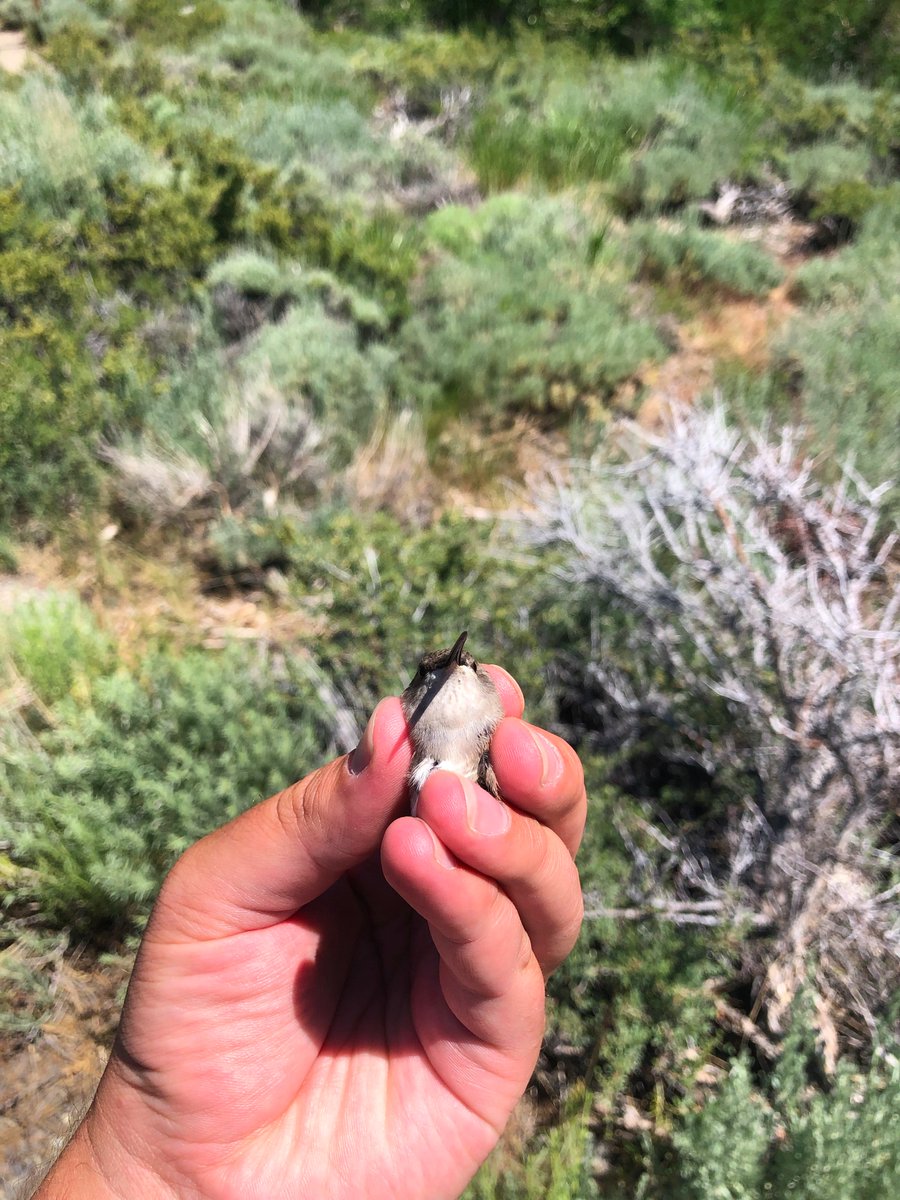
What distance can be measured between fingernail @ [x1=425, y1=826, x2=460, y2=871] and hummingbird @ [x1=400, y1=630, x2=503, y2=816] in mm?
123

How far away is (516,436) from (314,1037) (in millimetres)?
3844

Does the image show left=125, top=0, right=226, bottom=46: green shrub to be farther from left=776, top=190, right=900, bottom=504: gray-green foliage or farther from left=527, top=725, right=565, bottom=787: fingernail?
left=527, top=725, right=565, bottom=787: fingernail

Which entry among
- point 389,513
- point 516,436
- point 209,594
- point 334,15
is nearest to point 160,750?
point 209,594

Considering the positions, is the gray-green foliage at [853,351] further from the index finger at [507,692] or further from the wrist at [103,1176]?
the wrist at [103,1176]

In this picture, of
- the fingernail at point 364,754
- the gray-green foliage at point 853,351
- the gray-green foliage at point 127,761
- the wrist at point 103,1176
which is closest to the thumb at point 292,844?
the fingernail at point 364,754

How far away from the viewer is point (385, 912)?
6.68ft

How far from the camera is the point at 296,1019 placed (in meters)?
1.78

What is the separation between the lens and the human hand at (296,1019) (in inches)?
62.5

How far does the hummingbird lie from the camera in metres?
1.66

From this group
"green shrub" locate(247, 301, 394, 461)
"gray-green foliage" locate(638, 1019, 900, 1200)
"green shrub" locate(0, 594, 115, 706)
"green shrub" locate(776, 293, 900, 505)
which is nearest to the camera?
"gray-green foliage" locate(638, 1019, 900, 1200)

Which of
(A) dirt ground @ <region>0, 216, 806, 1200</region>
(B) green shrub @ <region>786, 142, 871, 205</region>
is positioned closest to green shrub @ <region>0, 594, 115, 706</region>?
(A) dirt ground @ <region>0, 216, 806, 1200</region>

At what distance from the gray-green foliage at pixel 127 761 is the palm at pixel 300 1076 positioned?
812 millimetres

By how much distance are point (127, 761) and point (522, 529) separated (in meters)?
1.97

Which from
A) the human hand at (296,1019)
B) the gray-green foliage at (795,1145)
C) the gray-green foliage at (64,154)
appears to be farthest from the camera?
the gray-green foliage at (64,154)
